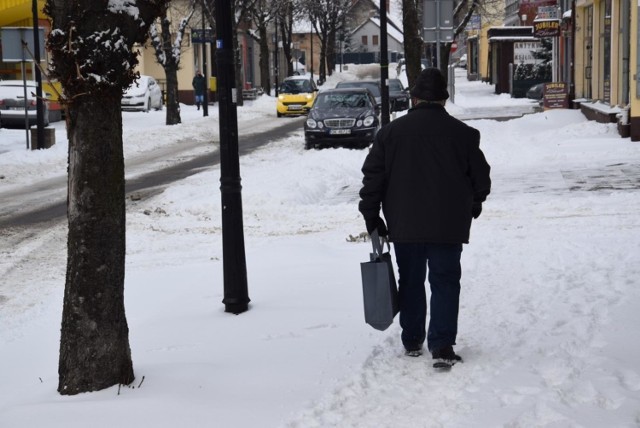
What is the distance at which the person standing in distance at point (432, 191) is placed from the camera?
19.2 feet

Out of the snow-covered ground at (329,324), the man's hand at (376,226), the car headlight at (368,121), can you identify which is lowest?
the snow-covered ground at (329,324)

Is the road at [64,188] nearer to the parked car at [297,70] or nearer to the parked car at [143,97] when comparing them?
the parked car at [143,97]

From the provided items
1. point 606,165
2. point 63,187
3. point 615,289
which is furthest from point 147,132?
point 615,289

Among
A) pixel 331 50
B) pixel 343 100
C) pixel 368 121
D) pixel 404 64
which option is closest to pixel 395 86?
pixel 343 100

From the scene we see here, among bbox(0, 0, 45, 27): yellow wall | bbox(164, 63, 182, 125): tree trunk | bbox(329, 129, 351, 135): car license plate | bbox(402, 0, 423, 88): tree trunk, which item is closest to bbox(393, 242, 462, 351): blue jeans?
bbox(329, 129, 351, 135): car license plate

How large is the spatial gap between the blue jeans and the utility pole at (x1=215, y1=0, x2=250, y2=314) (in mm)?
1693

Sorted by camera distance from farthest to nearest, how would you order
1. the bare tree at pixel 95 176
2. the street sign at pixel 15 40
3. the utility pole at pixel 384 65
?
the street sign at pixel 15 40, the utility pole at pixel 384 65, the bare tree at pixel 95 176

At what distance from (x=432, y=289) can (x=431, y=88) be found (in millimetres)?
1192

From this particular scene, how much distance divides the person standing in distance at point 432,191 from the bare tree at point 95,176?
5.03 ft

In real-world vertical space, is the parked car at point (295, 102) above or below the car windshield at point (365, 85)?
below

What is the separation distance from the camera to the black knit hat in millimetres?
5961

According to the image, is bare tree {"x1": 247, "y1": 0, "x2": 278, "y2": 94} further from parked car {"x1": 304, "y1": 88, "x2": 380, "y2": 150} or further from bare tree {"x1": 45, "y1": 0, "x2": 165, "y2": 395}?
bare tree {"x1": 45, "y1": 0, "x2": 165, "y2": 395}

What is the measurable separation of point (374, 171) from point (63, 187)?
1307cm

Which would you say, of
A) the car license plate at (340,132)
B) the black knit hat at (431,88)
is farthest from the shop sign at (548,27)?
the black knit hat at (431,88)
